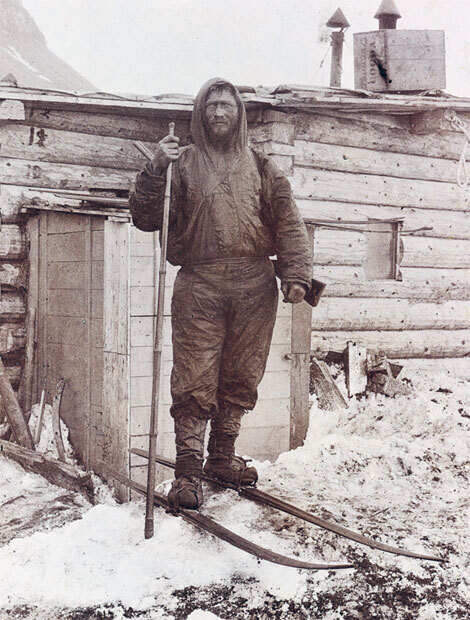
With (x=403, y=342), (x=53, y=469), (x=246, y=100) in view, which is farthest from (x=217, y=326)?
(x=403, y=342)

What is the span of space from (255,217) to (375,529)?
191 cm

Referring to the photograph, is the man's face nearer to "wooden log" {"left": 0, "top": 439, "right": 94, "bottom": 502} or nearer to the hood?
the hood

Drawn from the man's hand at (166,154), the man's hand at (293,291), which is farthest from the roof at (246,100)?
the man's hand at (293,291)

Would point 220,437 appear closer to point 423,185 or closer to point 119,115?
point 119,115

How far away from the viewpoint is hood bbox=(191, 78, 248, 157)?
11.9ft

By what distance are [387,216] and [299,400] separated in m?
2.59

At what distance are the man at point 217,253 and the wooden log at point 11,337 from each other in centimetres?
341

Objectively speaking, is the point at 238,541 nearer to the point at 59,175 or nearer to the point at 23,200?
the point at 23,200

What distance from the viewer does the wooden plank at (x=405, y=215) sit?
22.9 ft

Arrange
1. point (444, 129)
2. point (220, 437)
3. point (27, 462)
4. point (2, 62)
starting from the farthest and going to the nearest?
point (2, 62)
point (444, 129)
point (27, 462)
point (220, 437)

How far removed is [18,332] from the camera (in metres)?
6.79

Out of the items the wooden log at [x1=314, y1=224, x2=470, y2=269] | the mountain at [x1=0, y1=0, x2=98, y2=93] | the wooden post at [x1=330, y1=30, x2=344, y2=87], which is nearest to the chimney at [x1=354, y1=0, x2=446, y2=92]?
the wooden post at [x1=330, y1=30, x2=344, y2=87]

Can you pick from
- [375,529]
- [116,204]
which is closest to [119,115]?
[116,204]

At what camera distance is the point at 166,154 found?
3457 millimetres
